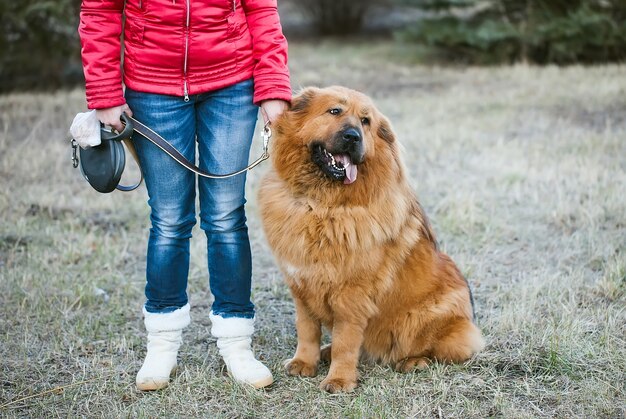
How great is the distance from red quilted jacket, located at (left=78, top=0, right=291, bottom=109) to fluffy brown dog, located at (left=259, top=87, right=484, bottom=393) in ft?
1.10

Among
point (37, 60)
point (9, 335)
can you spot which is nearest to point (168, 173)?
point (9, 335)

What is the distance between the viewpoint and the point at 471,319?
3562 mm

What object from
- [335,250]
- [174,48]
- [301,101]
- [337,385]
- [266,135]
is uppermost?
[174,48]

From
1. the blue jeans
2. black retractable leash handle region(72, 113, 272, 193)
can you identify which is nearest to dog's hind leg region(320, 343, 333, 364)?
the blue jeans

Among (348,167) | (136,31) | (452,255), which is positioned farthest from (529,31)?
(136,31)

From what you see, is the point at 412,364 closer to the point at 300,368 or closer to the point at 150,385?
the point at 300,368

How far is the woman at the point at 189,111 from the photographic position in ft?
9.77

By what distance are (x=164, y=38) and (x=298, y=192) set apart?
91cm

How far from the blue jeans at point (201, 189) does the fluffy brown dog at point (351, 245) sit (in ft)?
0.65

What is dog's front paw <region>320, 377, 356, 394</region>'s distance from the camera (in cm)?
324

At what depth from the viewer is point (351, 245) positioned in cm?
323

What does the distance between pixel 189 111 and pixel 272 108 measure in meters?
0.36

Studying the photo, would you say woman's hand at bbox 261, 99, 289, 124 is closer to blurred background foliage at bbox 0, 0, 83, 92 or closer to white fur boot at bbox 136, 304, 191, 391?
white fur boot at bbox 136, 304, 191, 391

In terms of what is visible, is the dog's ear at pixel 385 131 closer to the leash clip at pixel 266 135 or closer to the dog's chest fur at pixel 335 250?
the dog's chest fur at pixel 335 250
